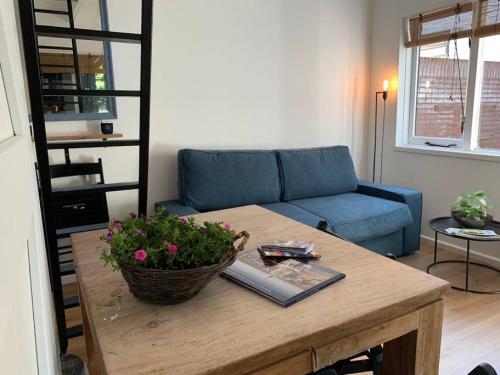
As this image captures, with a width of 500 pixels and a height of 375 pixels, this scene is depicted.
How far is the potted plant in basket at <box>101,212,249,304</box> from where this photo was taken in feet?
2.78

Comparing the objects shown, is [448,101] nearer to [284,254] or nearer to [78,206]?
[284,254]

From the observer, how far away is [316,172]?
343cm

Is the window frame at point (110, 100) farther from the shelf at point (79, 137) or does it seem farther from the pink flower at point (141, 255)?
the pink flower at point (141, 255)

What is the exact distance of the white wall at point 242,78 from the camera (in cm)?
293

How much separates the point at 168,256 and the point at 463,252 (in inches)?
123

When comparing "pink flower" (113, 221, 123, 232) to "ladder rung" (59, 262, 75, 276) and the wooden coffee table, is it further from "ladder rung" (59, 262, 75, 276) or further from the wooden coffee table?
"ladder rung" (59, 262, 75, 276)

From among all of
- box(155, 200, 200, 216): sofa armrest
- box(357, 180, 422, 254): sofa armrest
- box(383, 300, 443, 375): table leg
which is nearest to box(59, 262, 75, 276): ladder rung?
box(155, 200, 200, 216): sofa armrest

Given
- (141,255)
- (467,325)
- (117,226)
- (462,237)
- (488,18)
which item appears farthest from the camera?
(488,18)

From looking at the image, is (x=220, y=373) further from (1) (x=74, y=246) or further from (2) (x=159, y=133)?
(2) (x=159, y=133)

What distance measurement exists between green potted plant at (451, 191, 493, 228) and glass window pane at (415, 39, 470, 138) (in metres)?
0.85

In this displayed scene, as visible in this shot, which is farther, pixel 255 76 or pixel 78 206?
pixel 255 76

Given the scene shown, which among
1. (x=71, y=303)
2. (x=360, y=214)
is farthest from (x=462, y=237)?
(x=71, y=303)

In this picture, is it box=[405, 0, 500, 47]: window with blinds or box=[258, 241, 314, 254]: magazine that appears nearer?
box=[258, 241, 314, 254]: magazine

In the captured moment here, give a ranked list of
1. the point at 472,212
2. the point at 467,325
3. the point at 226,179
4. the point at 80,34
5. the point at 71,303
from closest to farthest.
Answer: the point at 80,34 < the point at 71,303 < the point at 467,325 < the point at 472,212 < the point at 226,179
